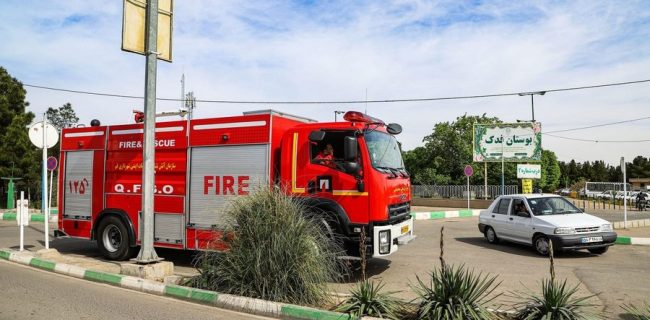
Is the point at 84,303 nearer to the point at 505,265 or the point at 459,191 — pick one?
the point at 505,265

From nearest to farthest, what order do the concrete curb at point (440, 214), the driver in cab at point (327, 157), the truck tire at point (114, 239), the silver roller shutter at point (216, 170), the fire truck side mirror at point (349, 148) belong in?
the fire truck side mirror at point (349, 148)
the driver in cab at point (327, 157)
the silver roller shutter at point (216, 170)
the truck tire at point (114, 239)
the concrete curb at point (440, 214)

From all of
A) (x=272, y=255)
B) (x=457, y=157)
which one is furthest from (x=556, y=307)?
(x=457, y=157)

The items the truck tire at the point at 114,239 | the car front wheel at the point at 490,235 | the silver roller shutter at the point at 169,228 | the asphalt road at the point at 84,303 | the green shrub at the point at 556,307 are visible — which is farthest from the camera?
the car front wheel at the point at 490,235

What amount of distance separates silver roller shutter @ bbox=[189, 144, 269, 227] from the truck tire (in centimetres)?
176

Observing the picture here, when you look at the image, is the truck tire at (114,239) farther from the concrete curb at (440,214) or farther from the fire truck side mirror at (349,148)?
the concrete curb at (440,214)

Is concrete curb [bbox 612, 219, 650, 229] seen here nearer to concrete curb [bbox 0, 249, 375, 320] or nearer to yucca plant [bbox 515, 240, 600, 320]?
yucca plant [bbox 515, 240, 600, 320]

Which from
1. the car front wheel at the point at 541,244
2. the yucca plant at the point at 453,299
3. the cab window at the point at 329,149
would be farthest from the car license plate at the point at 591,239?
the yucca plant at the point at 453,299

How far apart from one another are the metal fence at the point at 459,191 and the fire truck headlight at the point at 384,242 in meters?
27.7

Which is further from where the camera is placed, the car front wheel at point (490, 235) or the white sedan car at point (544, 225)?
the car front wheel at point (490, 235)

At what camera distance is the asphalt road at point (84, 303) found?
5.77m

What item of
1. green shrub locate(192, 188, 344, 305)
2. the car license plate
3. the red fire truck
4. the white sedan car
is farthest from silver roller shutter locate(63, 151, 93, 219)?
the car license plate

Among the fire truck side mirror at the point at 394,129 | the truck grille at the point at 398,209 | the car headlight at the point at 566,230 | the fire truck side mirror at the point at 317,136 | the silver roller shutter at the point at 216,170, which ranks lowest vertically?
the car headlight at the point at 566,230

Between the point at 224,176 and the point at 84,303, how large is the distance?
10.5ft

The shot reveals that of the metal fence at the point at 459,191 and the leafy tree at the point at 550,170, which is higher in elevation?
the leafy tree at the point at 550,170
